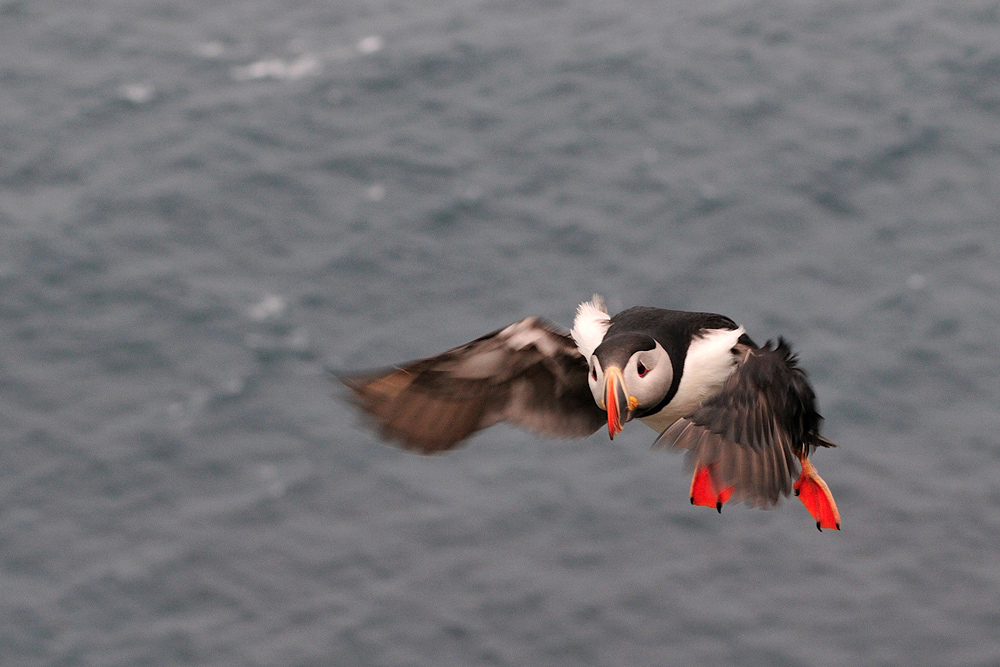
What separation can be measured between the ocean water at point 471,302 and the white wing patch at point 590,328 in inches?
1408

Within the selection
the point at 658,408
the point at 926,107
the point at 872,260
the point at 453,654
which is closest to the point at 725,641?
the point at 453,654

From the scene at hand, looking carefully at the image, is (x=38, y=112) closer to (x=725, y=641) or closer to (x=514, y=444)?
(x=514, y=444)

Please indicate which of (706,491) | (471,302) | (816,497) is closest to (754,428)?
(706,491)

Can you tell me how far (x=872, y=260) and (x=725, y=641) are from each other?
17597 mm

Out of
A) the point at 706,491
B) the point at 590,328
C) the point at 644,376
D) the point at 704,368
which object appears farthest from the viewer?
the point at 590,328

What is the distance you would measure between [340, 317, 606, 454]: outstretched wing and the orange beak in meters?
2.35

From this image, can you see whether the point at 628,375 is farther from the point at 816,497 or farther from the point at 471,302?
the point at 471,302

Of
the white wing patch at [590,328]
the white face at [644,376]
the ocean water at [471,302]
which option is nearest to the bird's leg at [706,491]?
the white face at [644,376]

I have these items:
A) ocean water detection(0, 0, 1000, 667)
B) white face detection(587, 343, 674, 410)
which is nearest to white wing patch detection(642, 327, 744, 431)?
white face detection(587, 343, 674, 410)

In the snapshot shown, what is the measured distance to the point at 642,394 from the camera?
1323 cm

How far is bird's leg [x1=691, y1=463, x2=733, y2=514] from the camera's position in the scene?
12.1 metres

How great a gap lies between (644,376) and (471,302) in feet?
148

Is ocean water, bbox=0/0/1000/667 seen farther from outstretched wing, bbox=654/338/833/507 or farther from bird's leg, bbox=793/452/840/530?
outstretched wing, bbox=654/338/833/507

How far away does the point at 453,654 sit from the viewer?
4994cm
